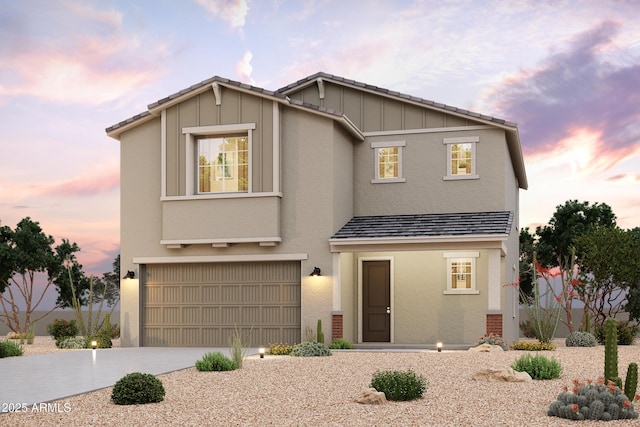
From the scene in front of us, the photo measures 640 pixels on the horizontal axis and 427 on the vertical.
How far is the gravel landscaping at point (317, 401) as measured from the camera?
33.0 feet

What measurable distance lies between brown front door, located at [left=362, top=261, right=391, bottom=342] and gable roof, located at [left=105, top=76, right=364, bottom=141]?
12.4 ft

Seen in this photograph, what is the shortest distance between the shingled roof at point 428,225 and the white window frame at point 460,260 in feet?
3.15

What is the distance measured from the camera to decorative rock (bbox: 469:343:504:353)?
19.0m

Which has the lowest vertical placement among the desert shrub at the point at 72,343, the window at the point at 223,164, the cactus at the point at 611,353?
the desert shrub at the point at 72,343

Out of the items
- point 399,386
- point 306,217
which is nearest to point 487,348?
point 306,217

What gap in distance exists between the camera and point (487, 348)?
19125 mm

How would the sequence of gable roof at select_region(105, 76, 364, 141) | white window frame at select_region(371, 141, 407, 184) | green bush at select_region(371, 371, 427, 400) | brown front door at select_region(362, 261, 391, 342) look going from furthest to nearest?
1. white window frame at select_region(371, 141, 407, 184)
2. brown front door at select_region(362, 261, 391, 342)
3. gable roof at select_region(105, 76, 364, 141)
4. green bush at select_region(371, 371, 427, 400)

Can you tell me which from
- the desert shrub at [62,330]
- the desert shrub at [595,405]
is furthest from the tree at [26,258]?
the desert shrub at [595,405]

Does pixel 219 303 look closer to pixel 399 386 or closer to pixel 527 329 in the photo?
pixel 399 386

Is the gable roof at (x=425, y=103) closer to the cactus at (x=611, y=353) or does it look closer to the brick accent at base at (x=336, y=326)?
the brick accent at base at (x=336, y=326)

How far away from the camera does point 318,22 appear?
19734mm

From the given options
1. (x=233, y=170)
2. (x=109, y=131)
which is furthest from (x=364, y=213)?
(x=109, y=131)

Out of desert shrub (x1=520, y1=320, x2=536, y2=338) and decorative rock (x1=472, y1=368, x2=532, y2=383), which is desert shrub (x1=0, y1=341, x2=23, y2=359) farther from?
desert shrub (x1=520, y1=320, x2=536, y2=338)

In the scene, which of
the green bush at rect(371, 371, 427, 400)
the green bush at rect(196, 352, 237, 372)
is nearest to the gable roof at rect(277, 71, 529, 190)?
the green bush at rect(196, 352, 237, 372)
